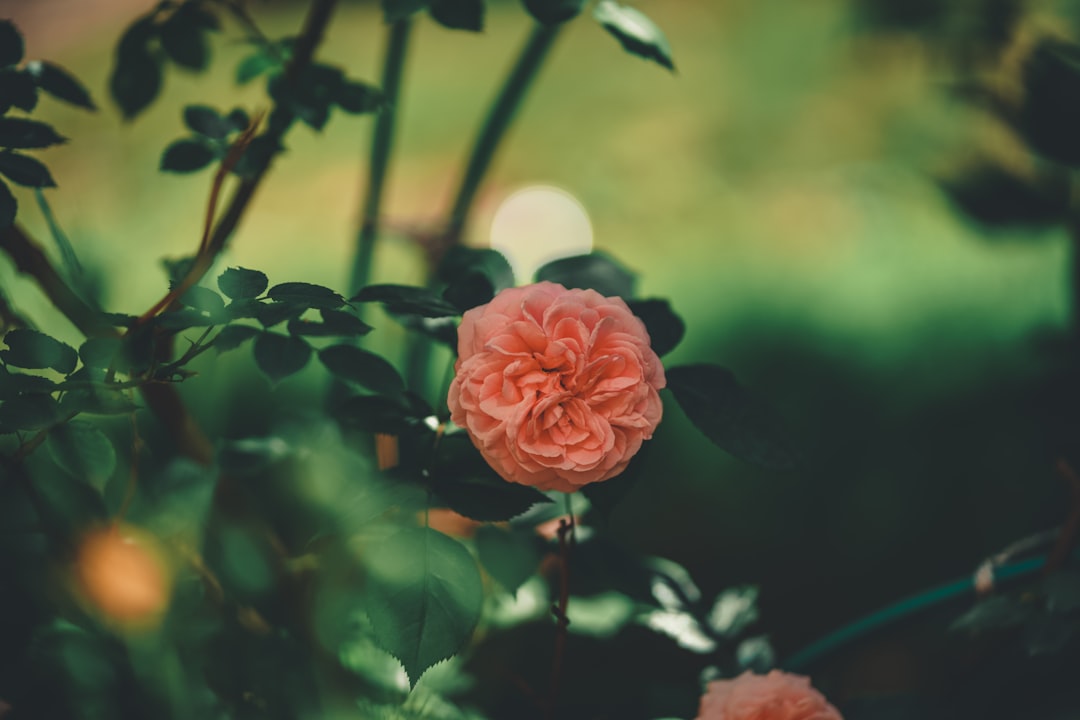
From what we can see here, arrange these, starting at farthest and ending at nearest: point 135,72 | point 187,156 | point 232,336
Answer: point 135,72 → point 187,156 → point 232,336

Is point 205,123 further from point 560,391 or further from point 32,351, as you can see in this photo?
point 560,391

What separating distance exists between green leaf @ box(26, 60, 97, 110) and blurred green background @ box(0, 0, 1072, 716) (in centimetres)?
23

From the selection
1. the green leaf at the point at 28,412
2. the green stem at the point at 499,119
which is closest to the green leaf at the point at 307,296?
the green leaf at the point at 28,412

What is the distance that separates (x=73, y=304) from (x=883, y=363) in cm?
155

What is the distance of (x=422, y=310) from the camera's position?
552 mm

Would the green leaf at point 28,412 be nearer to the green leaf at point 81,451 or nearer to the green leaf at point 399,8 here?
the green leaf at point 81,451

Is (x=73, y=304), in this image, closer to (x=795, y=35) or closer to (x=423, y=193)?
(x=423, y=193)

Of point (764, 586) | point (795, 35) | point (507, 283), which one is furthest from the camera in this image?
point (795, 35)

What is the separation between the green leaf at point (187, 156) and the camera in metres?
0.74

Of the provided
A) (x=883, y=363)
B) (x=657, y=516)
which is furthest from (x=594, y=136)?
(x=657, y=516)

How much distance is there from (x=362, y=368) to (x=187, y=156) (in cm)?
26

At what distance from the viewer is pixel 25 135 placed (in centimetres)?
60

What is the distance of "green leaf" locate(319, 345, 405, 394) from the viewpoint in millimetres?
648

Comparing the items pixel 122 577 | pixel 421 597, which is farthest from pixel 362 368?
pixel 122 577
